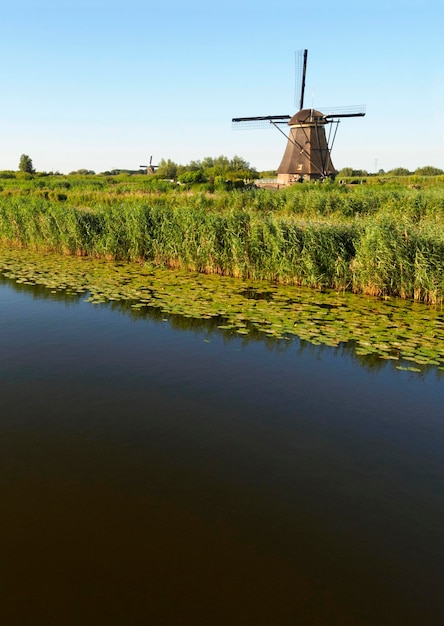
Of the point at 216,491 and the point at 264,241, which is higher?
the point at 264,241

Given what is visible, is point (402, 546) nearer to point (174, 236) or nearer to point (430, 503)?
point (430, 503)

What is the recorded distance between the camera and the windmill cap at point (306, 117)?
2862 cm

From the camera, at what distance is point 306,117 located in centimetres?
2912

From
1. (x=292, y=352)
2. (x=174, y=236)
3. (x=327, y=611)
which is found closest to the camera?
(x=327, y=611)

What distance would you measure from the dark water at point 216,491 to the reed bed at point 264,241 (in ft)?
12.7

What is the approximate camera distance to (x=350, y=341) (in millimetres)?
6906

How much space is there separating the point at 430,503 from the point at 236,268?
795 cm

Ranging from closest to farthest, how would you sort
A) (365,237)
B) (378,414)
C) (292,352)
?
(378,414), (292,352), (365,237)

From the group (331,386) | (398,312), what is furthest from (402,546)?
(398,312)

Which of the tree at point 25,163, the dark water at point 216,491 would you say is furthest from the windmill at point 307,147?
the tree at point 25,163

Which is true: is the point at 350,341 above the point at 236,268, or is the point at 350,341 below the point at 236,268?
below

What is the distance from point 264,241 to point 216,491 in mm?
7703

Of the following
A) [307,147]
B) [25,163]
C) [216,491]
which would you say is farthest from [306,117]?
[25,163]

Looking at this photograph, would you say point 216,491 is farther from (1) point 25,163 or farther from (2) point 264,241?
(1) point 25,163
